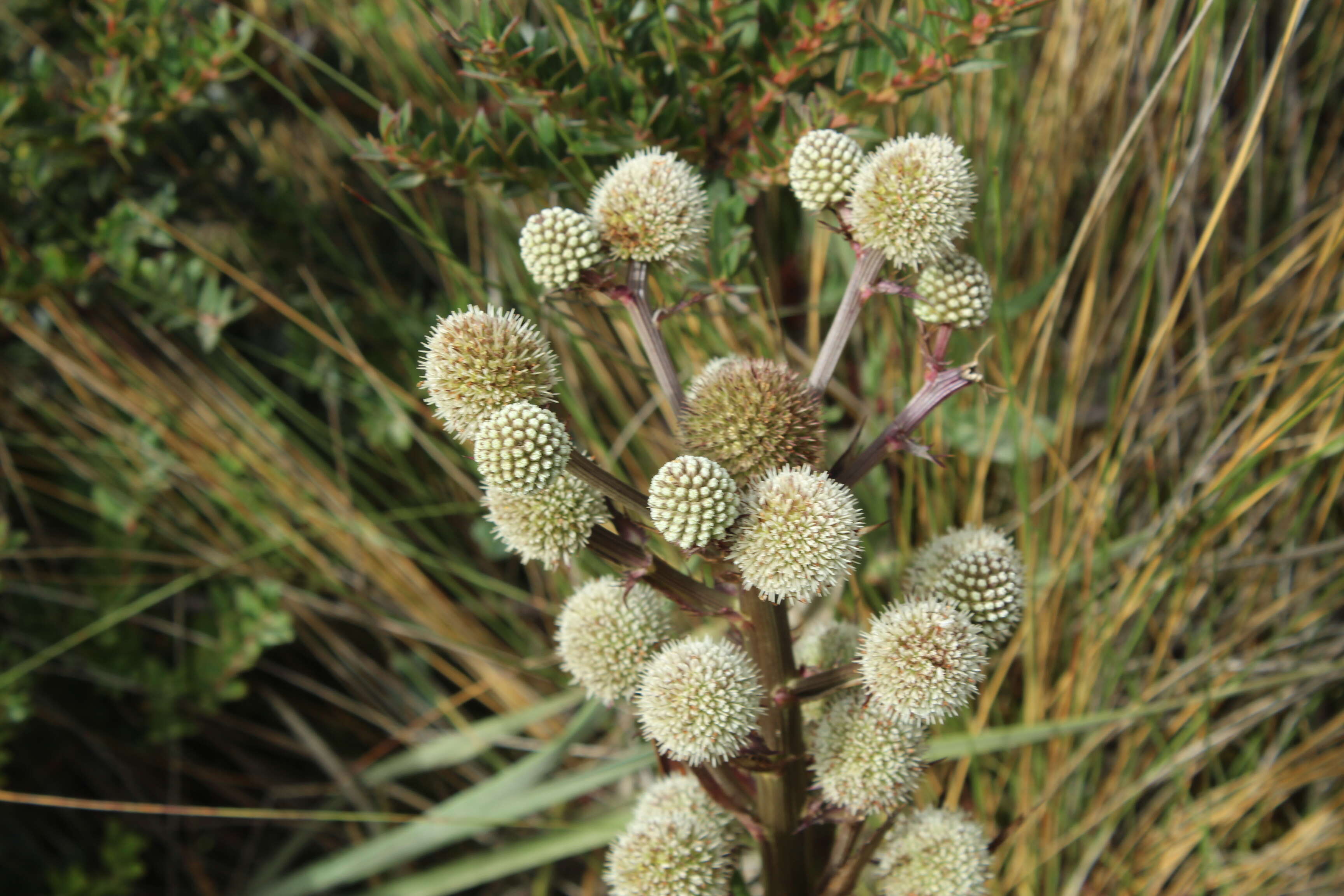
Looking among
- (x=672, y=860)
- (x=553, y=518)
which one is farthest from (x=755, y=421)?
(x=672, y=860)

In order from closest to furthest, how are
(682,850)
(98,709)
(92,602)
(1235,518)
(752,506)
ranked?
(752,506)
(682,850)
(1235,518)
(92,602)
(98,709)

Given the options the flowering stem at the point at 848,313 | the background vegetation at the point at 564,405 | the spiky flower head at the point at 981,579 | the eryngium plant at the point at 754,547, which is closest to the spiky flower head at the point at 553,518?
the eryngium plant at the point at 754,547

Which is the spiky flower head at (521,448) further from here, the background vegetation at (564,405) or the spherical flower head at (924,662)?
the background vegetation at (564,405)

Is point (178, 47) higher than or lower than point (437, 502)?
higher

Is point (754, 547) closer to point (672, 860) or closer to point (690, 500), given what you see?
point (690, 500)

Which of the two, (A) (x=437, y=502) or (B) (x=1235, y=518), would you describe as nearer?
(B) (x=1235, y=518)

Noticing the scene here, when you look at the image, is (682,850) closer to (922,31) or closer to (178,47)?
(922,31)

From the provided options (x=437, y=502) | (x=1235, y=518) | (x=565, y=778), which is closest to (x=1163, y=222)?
(x=1235, y=518)

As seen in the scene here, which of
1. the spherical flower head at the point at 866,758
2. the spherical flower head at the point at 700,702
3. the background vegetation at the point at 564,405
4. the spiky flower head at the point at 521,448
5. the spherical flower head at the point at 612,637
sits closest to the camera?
the spiky flower head at the point at 521,448
